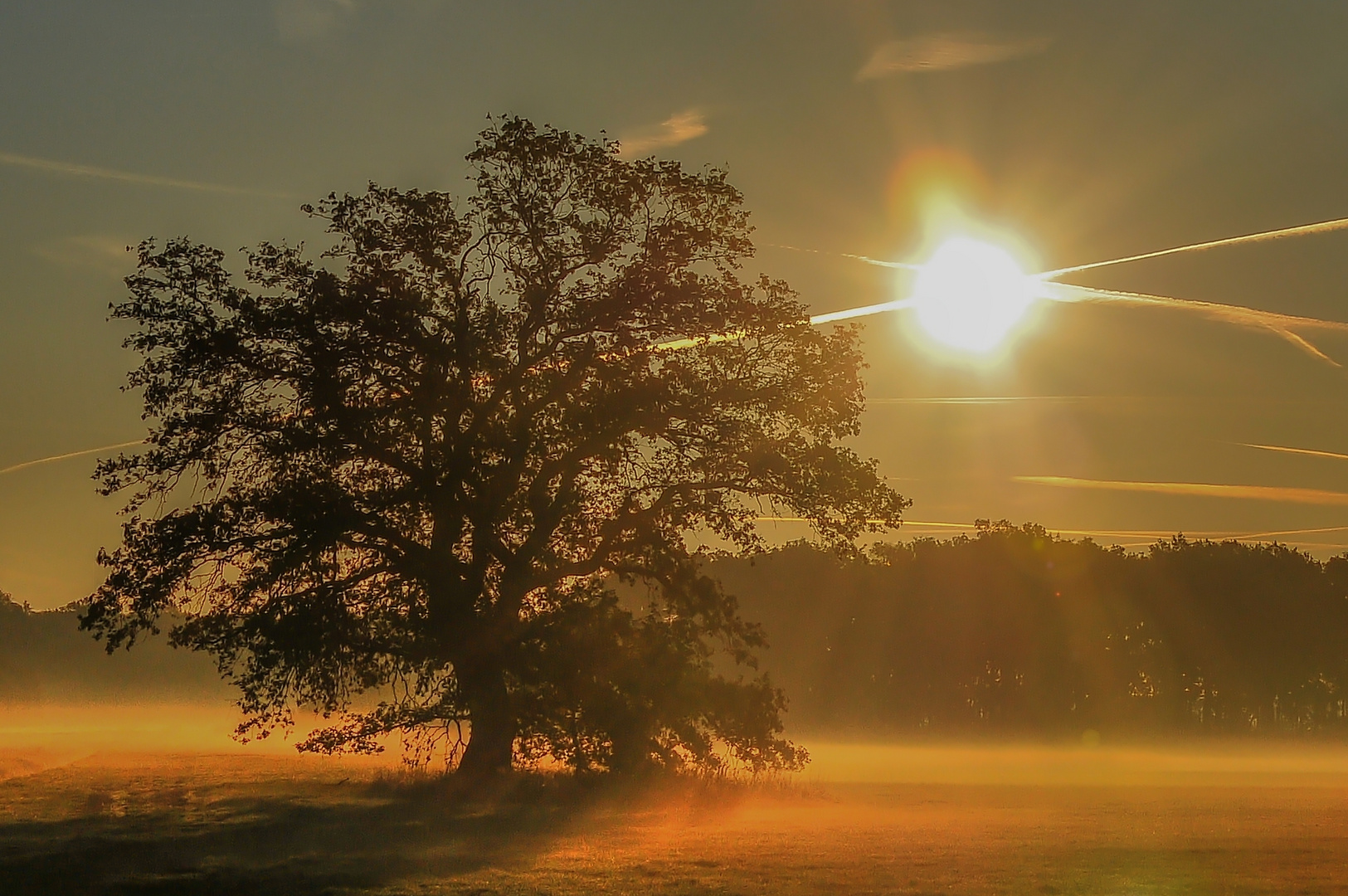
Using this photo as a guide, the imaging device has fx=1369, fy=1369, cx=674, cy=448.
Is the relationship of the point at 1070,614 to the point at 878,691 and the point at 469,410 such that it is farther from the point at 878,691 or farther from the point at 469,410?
the point at 469,410

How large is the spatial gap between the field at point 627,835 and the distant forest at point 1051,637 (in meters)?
60.2

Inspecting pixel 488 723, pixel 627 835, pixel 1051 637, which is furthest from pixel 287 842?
pixel 1051 637

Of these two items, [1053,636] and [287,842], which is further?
[1053,636]

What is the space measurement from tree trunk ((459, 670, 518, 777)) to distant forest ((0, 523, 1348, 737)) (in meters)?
69.9

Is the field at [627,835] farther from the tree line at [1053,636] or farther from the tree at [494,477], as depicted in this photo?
the tree line at [1053,636]

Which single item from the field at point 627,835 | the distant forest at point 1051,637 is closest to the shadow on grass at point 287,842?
the field at point 627,835

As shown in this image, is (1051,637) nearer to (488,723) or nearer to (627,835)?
(488,723)

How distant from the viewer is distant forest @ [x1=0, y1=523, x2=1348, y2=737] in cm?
10062

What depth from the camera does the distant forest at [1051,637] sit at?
330 ft

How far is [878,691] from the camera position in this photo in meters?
110

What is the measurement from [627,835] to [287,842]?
544 cm

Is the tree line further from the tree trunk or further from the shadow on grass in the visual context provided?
the shadow on grass

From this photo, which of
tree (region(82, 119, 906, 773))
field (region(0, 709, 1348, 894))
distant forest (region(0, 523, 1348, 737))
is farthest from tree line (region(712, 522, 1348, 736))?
tree (region(82, 119, 906, 773))

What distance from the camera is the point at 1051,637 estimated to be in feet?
339
